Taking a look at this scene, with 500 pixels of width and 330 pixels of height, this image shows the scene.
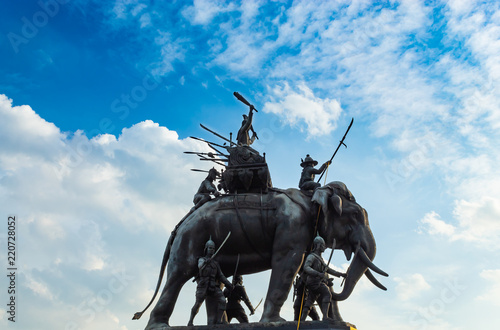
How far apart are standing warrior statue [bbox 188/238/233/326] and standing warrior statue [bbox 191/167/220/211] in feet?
6.03

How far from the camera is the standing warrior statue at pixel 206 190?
535 inches

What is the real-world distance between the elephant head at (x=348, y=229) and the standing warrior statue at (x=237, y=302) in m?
2.14

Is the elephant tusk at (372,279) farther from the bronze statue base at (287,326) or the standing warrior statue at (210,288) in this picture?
the standing warrior statue at (210,288)

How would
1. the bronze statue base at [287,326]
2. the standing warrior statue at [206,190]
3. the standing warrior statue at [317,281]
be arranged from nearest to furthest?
the bronze statue base at [287,326], the standing warrior statue at [317,281], the standing warrior statue at [206,190]

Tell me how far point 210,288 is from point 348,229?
352 centimetres

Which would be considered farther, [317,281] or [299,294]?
[299,294]

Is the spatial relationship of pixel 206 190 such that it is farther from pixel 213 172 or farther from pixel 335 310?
pixel 335 310

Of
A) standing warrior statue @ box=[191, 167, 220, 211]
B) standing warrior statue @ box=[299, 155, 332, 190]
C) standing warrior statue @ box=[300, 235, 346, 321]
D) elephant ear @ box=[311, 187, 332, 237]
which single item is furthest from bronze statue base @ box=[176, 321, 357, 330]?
standing warrior statue @ box=[299, 155, 332, 190]

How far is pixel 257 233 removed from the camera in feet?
42.1

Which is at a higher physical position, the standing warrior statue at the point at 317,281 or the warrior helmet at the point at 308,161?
the warrior helmet at the point at 308,161

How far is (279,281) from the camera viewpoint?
481 inches

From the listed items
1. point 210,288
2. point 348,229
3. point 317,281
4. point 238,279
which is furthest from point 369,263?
point 210,288

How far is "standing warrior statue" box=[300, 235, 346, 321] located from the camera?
1129 cm

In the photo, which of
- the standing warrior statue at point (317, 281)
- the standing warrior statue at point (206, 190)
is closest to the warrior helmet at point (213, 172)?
the standing warrior statue at point (206, 190)
